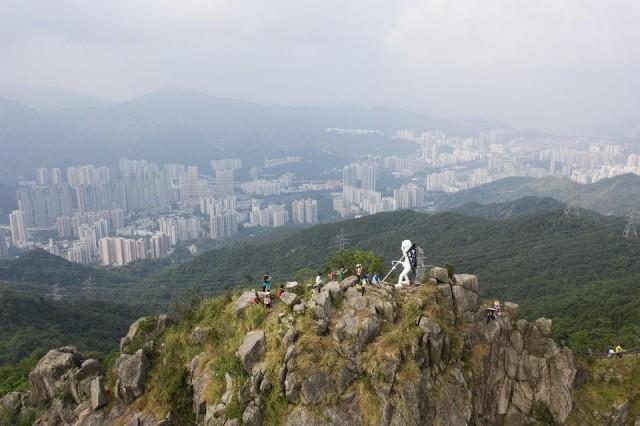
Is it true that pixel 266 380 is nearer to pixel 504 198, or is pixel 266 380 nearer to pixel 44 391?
pixel 44 391

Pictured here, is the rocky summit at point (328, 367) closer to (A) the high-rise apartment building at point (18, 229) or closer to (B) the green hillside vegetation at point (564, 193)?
(B) the green hillside vegetation at point (564, 193)

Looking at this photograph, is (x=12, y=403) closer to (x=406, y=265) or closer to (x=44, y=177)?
(x=406, y=265)

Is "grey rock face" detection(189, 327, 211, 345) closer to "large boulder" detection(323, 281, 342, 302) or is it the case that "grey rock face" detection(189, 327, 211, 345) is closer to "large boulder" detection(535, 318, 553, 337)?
"large boulder" detection(323, 281, 342, 302)

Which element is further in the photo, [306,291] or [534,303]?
[534,303]

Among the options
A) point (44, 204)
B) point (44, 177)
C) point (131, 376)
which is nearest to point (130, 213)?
point (44, 204)

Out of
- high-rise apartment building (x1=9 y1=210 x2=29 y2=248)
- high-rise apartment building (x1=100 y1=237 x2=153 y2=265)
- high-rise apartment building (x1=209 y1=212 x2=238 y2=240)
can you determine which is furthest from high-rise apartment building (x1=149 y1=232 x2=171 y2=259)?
high-rise apartment building (x1=9 y1=210 x2=29 y2=248)

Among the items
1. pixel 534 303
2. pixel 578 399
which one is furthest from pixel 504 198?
pixel 578 399

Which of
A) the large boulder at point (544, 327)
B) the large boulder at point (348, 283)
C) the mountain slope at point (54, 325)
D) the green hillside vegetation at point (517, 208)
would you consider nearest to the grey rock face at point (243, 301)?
the large boulder at point (348, 283)
